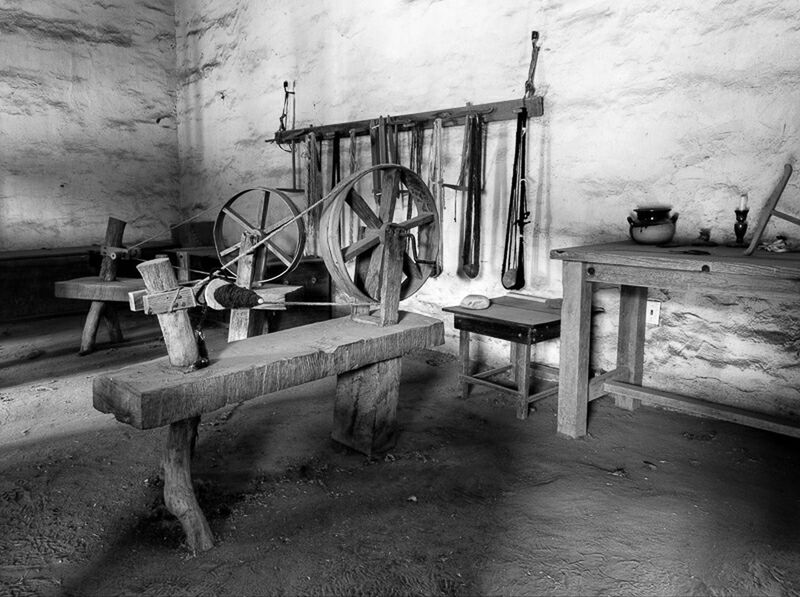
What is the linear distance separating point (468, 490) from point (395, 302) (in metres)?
0.96

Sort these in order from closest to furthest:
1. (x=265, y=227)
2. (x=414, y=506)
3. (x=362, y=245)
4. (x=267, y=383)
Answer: (x=267, y=383) < (x=414, y=506) < (x=362, y=245) < (x=265, y=227)

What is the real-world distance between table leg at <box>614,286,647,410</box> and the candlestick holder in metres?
0.61

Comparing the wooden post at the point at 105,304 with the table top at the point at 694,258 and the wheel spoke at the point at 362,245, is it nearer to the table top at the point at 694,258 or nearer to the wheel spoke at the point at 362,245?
the wheel spoke at the point at 362,245

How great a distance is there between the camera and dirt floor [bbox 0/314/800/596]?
7.25 ft

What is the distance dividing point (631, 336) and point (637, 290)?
0.94 ft

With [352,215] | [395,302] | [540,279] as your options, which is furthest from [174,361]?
[352,215]

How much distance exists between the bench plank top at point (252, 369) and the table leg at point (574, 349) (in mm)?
701

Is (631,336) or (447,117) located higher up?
(447,117)

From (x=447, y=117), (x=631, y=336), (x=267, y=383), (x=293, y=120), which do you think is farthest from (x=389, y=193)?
(x=293, y=120)

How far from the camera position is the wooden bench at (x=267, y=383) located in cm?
221

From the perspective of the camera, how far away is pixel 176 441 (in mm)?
2344

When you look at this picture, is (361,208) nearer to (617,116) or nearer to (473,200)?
(473,200)

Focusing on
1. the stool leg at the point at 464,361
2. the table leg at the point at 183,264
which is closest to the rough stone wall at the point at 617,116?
the stool leg at the point at 464,361

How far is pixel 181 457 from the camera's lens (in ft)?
7.75
